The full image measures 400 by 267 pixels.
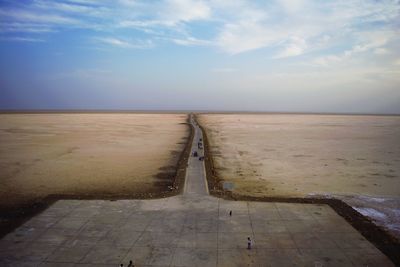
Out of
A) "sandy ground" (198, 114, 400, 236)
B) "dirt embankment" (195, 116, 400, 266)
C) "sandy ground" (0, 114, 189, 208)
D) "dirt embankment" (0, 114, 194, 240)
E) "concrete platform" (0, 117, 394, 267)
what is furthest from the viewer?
"sandy ground" (0, 114, 189, 208)

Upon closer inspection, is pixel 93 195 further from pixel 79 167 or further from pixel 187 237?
pixel 79 167

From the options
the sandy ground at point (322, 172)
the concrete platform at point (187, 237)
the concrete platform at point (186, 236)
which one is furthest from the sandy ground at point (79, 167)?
the sandy ground at point (322, 172)

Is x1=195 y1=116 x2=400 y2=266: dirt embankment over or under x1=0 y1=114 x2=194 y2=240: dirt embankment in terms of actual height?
over

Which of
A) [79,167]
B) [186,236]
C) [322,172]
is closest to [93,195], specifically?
[186,236]

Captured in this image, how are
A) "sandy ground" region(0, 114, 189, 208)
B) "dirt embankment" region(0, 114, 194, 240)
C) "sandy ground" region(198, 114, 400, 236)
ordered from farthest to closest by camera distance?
1. "sandy ground" region(0, 114, 189, 208)
2. "sandy ground" region(198, 114, 400, 236)
3. "dirt embankment" region(0, 114, 194, 240)

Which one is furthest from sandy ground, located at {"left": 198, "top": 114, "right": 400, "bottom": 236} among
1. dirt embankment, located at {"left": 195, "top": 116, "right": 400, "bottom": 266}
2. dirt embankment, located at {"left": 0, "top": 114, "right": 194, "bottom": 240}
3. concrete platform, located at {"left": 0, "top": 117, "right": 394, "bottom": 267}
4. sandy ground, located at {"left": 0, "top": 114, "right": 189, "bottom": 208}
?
sandy ground, located at {"left": 0, "top": 114, "right": 189, "bottom": 208}

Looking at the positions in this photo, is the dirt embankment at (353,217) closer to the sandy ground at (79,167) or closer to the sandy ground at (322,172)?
the sandy ground at (322,172)

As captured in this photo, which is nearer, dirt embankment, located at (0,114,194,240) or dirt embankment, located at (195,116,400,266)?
dirt embankment, located at (195,116,400,266)

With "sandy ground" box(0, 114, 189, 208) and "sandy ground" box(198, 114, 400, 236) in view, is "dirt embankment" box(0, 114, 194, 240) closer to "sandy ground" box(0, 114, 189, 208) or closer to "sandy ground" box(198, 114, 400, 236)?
"sandy ground" box(0, 114, 189, 208)
